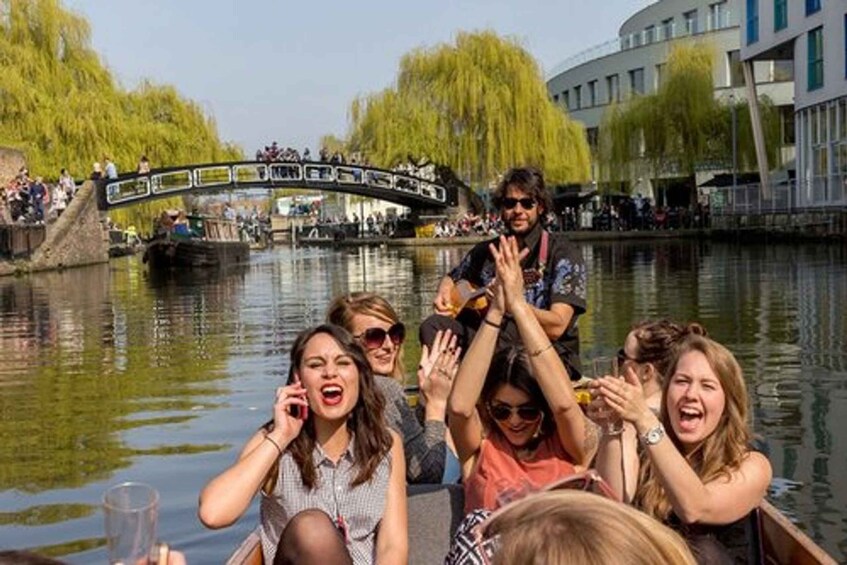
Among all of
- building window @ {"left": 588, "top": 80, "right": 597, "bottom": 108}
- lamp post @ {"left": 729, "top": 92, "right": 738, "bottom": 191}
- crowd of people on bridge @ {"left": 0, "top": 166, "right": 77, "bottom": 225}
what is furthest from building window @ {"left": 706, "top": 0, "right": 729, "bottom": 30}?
crowd of people on bridge @ {"left": 0, "top": 166, "right": 77, "bottom": 225}

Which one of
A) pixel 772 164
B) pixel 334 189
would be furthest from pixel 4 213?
pixel 772 164

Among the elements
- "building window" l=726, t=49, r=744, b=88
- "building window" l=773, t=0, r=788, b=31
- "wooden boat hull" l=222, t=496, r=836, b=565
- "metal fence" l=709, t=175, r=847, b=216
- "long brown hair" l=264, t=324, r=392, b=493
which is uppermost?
"building window" l=726, t=49, r=744, b=88

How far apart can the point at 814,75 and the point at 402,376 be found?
31.7m

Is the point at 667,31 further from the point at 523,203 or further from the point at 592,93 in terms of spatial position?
the point at 523,203

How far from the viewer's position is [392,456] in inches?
143

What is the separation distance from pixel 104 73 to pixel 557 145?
1585cm

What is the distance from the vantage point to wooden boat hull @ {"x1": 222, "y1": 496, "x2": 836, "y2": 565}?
352 cm

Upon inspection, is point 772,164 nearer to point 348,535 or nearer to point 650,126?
point 650,126

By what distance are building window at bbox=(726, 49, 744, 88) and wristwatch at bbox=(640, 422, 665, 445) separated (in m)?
51.8

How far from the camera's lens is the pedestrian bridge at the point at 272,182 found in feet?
118

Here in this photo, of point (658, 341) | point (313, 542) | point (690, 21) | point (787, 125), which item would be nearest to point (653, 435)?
point (313, 542)

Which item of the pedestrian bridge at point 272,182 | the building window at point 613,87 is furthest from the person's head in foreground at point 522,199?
the building window at point 613,87

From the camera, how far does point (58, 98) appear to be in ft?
115

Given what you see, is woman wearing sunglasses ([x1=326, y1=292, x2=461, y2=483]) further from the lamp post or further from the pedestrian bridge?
the lamp post
